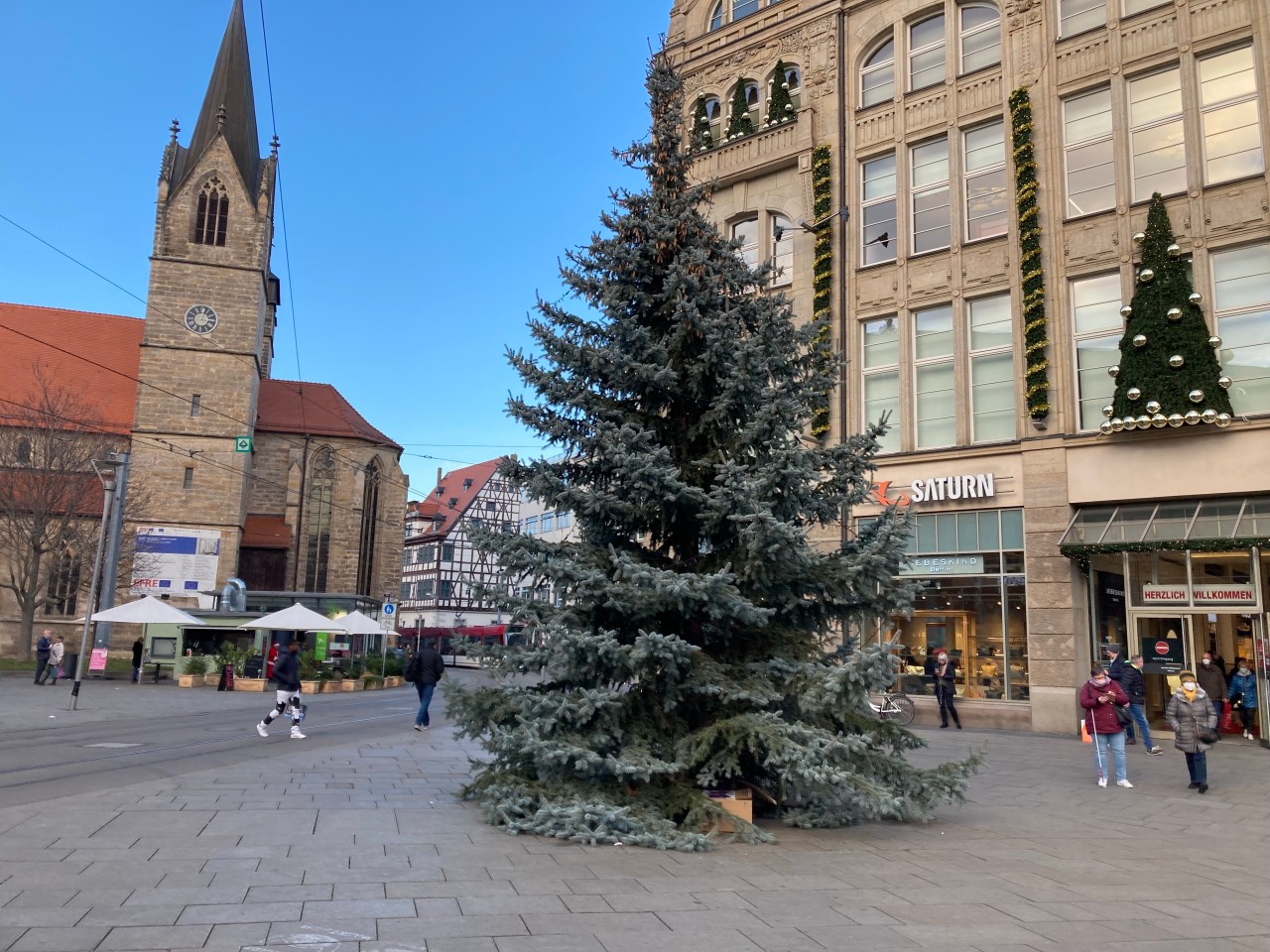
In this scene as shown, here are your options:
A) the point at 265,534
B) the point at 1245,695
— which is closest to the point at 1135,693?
the point at 1245,695

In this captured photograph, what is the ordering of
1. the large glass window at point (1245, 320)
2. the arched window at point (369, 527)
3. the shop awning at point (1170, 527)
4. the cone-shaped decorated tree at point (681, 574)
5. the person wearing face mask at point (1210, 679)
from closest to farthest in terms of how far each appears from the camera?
1. the cone-shaped decorated tree at point (681, 574)
2. the person wearing face mask at point (1210, 679)
3. the shop awning at point (1170, 527)
4. the large glass window at point (1245, 320)
5. the arched window at point (369, 527)

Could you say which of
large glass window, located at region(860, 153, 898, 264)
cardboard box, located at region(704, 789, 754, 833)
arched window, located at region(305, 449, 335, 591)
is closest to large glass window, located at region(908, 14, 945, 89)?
large glass window, located at region(860, 153, 898, 264)

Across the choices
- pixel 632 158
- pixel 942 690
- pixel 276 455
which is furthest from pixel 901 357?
pixel 276 455

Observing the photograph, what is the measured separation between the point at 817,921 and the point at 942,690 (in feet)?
51.7

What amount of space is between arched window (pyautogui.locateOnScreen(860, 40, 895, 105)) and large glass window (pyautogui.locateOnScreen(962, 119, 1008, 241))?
2704 millimetres

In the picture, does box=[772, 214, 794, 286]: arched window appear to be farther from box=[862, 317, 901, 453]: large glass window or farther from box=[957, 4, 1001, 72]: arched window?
box=[957, 4, 1001, 72]: arched window

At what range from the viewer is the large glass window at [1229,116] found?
19188mm

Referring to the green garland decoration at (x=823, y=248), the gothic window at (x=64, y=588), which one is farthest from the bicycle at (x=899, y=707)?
the gothic window at (x=64, y=588)

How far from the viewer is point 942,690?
67.9 ft

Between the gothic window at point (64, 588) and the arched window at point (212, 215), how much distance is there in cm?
1643

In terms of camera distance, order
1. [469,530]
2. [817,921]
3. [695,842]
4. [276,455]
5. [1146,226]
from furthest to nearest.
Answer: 1. [276,455]
2. [1146,226]
3. [469,530]
4. [695,842]
5. [817,921]

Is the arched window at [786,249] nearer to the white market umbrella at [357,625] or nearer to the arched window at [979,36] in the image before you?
the arched window at [979,36]

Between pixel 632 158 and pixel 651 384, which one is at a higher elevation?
pixel 632 158

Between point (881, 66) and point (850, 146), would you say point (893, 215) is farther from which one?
point (881, 66)
